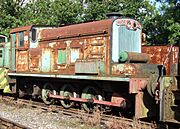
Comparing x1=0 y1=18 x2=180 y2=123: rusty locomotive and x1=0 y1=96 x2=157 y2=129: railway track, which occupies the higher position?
x1=0 y1=18 x2=180 y2=123: rusty locomotive

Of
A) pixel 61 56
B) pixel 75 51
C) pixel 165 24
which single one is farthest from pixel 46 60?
pixel 165 24

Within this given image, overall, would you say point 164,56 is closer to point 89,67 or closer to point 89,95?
point 89,67

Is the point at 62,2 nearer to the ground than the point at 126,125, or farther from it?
farther from it

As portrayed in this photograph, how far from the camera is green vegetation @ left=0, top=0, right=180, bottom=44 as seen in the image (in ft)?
64.5

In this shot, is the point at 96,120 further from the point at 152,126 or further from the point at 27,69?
the point at 27,69

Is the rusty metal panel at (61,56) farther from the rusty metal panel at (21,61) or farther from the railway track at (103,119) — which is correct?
the rusty metal panel at (21,61)

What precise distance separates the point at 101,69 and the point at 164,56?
2.74m

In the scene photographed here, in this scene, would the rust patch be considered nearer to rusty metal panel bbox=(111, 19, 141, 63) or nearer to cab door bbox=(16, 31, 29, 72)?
rusty metal panel bbox=(111, 19, 141, 63)

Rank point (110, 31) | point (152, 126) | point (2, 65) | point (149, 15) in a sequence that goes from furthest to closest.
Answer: point (149, 15) → point (2, 65) → point (110, 31) → point (152, 126)

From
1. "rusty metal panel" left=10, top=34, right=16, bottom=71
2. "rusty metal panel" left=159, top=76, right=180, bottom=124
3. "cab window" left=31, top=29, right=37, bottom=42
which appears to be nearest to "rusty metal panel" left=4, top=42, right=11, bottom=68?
"rusty metal panel" left=10, top=34, right=16, bottom=71

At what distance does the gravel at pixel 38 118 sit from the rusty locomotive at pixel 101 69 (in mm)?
927

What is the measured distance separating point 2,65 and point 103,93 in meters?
7.55

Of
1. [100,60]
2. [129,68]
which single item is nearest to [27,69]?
[100,60]

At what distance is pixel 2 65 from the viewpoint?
1705cm
